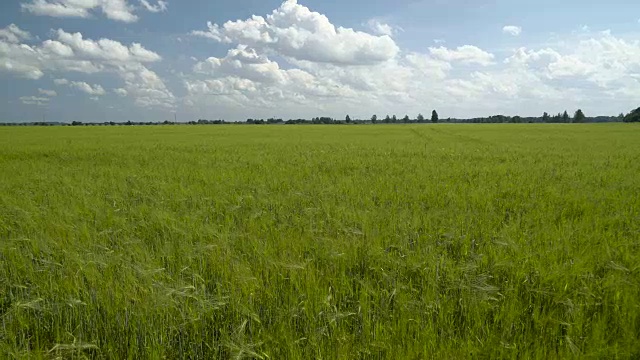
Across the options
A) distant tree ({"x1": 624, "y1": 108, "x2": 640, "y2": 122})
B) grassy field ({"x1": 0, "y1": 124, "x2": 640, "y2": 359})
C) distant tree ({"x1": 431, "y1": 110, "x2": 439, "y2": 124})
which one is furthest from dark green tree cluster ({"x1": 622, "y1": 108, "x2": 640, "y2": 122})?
grassy field ({"x1": 0, "y1": 124, "x2": 640, "y2": 359})

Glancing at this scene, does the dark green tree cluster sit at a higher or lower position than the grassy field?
higher

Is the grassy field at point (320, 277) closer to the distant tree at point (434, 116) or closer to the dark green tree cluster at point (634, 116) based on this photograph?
the dark green tree cluster at point (634, 116)

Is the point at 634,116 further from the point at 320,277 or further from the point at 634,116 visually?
the point at 320,277

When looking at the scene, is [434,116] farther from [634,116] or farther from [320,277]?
[320,277]

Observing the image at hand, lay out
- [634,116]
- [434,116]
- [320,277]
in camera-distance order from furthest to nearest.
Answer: [434,116] → [634,116] → [320,277]

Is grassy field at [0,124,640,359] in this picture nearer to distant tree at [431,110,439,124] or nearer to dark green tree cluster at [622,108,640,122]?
dark green tree cluster at [622,108,640,122]

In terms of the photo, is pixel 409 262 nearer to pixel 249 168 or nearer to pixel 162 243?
pixel 162 243

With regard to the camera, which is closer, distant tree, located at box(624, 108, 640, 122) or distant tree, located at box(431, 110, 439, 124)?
distant tree, located at box(624, 108, 640, 122)

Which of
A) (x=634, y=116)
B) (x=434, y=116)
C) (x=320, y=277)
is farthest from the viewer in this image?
(x=434, y=116)

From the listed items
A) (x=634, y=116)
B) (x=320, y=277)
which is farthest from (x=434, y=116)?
(x=320, y=277)

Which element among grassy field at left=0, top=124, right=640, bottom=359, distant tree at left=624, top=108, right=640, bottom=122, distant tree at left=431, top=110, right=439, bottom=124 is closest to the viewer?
grassy field at left=0, top=124, right=640, bottom=359

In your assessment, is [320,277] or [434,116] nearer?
[320,277]

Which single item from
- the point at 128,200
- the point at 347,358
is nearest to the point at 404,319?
the point at 347,358

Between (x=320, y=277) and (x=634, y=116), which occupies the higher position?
(x=634, y=116)
